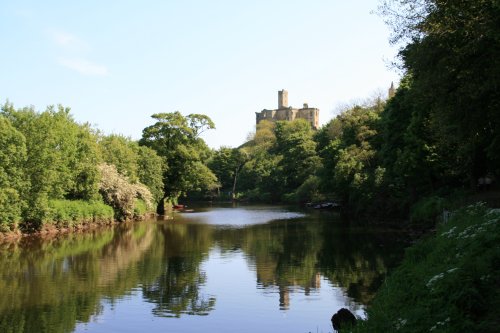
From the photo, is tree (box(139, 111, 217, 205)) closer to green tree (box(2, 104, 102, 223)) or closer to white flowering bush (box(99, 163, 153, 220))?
white flowering bush (box(99, 163, 153, 220))

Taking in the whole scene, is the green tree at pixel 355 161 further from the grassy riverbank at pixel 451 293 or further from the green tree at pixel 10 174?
the grassy riverbank at pixel 451 293

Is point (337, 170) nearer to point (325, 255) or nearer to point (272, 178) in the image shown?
point (325, 255)

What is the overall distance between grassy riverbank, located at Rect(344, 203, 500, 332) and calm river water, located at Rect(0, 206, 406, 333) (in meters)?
3.32

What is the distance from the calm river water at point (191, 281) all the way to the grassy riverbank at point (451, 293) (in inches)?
131

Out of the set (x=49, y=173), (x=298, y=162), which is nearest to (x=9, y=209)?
(x=49, y=173)

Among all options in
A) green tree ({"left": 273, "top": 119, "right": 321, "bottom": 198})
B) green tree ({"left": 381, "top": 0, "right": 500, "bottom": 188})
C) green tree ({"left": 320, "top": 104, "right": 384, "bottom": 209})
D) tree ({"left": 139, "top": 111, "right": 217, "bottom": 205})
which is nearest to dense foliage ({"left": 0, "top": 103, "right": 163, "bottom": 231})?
tree ({"left": 139, "top": 111, "right": 217, "bottom": 205})

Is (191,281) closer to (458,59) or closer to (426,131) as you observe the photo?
(458,59)

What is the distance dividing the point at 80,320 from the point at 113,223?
130 feet

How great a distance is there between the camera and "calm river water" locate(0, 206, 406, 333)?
1706 centimetres

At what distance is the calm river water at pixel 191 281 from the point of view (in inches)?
672

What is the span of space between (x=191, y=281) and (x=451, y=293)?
15.0 metres

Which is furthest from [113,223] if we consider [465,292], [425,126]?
[465,292]

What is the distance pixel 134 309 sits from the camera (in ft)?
60.5

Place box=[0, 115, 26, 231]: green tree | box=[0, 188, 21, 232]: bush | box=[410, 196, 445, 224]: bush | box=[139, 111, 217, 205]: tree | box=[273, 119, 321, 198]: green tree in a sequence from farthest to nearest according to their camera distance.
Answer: box=[273, 119, 321, 198]: green tree
box=[139, 111, 217, 205]: tree
box=[410, 196, 445, 224]: bush
box=[0, 115, 26, 231]: green tree
box=[0, 188, 21, 232]: bush
